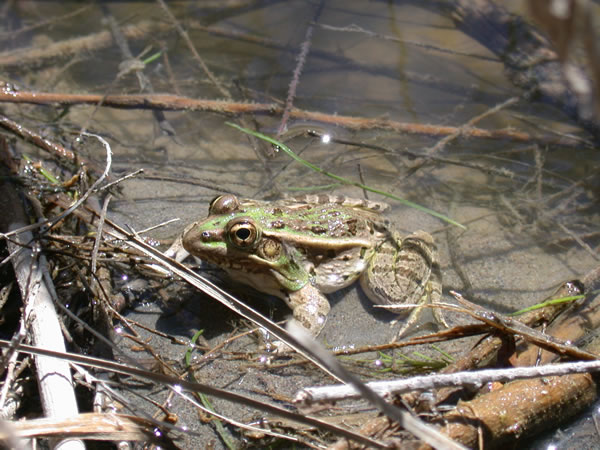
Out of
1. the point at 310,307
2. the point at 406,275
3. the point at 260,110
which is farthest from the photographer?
the point at 260,110

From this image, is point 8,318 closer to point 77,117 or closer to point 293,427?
point 293,427

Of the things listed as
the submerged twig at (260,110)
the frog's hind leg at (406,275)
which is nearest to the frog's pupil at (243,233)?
the frog's hind leg at (406,275)

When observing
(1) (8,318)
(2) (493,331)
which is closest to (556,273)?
(2) (493,331)

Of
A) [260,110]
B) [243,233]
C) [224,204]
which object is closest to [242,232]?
[243,233]

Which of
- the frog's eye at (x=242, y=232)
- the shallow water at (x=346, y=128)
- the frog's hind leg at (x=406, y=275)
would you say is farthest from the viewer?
the shallow water at (x=346, y=128)

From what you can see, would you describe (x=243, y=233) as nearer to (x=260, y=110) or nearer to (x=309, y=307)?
(x=309, y=307)

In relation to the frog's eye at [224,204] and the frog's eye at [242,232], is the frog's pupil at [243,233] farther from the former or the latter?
the frog's eye at [224,204]
